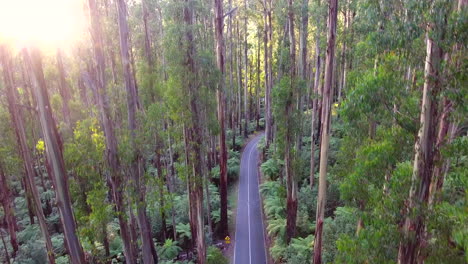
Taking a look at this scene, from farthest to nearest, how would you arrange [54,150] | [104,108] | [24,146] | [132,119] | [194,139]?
[194,139], [132,119], [24,146], [104,108], [54,150]

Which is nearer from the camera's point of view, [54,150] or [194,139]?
[54,150]

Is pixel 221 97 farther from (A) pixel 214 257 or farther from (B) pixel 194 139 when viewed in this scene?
(A) pixel 214 257

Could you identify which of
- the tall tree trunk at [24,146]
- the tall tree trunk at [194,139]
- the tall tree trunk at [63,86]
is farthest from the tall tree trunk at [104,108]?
the tall tree trunk at [194,139]

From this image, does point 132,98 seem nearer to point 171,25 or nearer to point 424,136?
point 171,25

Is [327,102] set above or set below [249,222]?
above

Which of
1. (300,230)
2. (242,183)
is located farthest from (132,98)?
(242,183)

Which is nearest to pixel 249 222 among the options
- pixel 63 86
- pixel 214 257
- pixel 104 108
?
pixel 214 257

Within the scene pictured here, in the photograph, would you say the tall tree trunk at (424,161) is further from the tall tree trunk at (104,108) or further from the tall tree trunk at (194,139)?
the tall tree trunk at (194,139)

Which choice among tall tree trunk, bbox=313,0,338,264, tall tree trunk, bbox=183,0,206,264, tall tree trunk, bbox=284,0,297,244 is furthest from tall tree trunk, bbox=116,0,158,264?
tall tree trunk, bbox=284,0,297,244

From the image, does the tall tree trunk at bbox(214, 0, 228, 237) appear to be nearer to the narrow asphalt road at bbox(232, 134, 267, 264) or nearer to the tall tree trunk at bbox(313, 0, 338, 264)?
the narrow asphalt road at bbox(232, 134, 267, 264)
